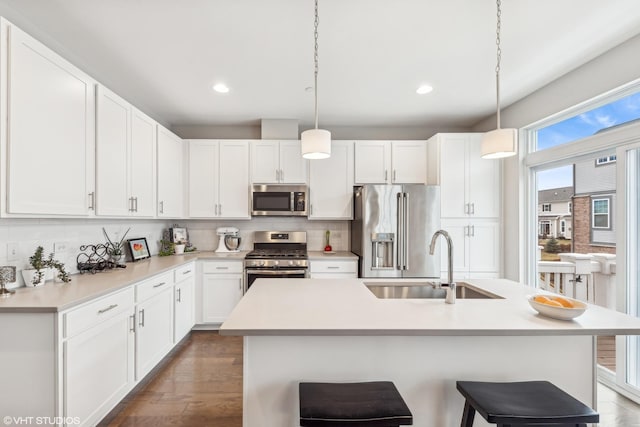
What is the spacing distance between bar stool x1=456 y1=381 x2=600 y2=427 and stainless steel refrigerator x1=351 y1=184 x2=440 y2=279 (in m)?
2.31

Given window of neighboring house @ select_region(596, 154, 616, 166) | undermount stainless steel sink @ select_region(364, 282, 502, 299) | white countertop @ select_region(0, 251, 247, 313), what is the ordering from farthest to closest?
window of neighboring house @ select_region(596, 154, 616, 166) → undermount stainless steel sink @ select_region(364, 282, 502, 299) → white countertop @ select_region(0, 251, 247, 313)

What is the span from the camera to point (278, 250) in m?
4.36

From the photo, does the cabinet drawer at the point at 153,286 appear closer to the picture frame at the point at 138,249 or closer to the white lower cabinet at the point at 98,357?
the white lower cabinet at the point at 98,357

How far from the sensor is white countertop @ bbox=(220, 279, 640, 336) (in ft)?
4.34

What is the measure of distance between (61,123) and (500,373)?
9.43 feet

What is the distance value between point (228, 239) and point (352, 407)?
11.2 feet

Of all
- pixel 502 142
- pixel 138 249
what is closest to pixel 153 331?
pixel 138 249

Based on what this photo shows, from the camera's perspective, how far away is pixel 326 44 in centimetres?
241

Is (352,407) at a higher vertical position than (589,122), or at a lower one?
lower

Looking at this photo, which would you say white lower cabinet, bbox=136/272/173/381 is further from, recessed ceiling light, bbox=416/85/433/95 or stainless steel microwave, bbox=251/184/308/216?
recessed ceiling light, bbox=416/85/433/95

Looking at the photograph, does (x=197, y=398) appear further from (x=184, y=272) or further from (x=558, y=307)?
(x=558, y=307)

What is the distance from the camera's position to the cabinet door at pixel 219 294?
3789mm

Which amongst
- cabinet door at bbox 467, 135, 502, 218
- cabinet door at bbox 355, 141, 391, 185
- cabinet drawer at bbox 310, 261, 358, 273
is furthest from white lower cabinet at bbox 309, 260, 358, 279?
cabinet door at bbox 467, 135, 502, 218

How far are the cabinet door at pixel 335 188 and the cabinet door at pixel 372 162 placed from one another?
0.35 ft
